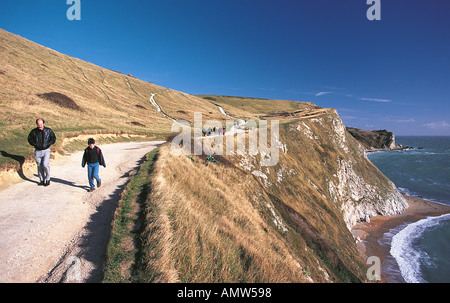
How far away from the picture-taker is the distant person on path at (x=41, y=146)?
982 cm

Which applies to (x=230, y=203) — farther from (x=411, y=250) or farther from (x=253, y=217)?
(x=411, y=250)

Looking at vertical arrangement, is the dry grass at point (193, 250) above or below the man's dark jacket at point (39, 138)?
below

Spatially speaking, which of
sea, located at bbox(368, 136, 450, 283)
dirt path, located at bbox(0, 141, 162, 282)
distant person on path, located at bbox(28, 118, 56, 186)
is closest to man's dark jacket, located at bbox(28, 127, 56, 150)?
distant person on path, located at bbox(28, 118, 56, 186)

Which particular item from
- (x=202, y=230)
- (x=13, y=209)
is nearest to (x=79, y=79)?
(x=13, y=209)

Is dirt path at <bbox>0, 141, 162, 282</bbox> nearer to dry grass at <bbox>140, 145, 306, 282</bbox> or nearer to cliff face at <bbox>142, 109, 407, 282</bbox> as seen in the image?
dry grass at <bbox>140, 145, 306, 282</bbox>

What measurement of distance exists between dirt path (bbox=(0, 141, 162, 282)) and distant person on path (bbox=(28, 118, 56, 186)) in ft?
2.24

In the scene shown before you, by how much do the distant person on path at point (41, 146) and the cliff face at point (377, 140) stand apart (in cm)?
19126

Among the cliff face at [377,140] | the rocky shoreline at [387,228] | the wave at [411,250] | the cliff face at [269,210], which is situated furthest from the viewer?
the cliff face at [377,140]

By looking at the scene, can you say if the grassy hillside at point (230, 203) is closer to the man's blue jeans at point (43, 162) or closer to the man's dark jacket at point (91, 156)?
the man's blue jeans at point (43, 162)

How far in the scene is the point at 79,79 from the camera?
2955 inches

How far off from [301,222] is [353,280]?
6.98m

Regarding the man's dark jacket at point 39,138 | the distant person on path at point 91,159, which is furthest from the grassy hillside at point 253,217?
the man's dark jacket at point 39,138

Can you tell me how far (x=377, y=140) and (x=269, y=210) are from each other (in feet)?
643

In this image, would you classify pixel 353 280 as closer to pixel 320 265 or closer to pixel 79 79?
pixel 320 265
